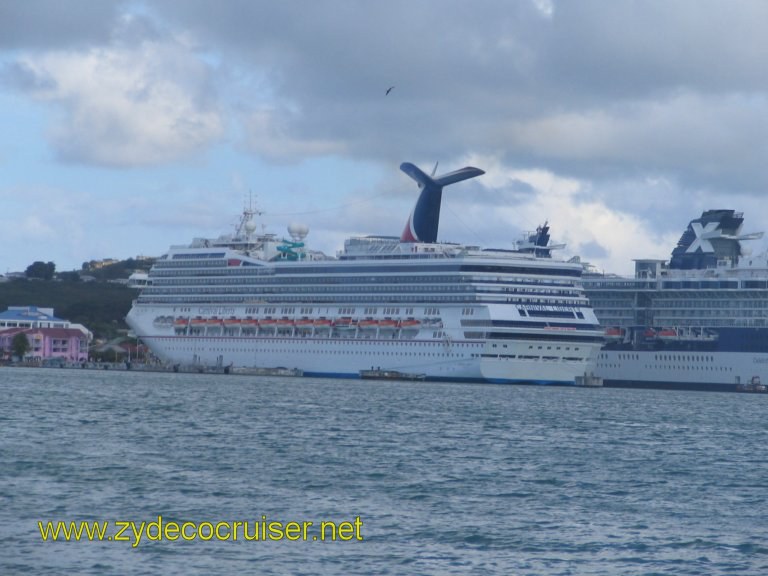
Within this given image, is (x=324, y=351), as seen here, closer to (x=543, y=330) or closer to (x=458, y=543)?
(x=543, y=330)

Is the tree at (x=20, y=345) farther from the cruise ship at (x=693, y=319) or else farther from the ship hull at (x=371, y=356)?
the cruise ship at (x=693, y=319)

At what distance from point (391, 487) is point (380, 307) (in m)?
68.4

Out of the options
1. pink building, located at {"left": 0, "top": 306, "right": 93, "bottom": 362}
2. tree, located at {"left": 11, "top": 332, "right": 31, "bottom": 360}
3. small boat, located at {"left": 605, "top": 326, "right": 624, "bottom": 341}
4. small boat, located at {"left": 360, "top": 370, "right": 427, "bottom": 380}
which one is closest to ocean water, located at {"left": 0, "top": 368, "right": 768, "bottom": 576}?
small boat, located at {"left": 360, "top": 370, "right": 427, "bottom": 380}

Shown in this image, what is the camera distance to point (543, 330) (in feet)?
317

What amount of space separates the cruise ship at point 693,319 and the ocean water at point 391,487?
122ft

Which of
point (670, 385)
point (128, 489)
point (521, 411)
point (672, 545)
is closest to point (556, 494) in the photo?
point (672, 545)

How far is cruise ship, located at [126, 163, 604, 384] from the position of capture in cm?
9688

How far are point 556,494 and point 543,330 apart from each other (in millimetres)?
61742

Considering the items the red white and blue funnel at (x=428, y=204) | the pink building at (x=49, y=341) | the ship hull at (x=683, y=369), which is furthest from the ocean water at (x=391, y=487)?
the pink building at (x=49, y=341)

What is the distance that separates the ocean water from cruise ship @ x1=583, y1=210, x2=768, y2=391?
3712cm

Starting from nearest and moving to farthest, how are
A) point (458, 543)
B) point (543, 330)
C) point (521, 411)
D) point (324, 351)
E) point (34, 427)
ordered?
point (458, 543) < point (34, 427) < point (521, 411) < point (543, 330) < point (324, 351)

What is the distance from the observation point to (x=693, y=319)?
105250mm

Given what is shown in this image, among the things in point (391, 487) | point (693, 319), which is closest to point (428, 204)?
point (693, 319)

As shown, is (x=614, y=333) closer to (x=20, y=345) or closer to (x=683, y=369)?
(x=683, y=369)
